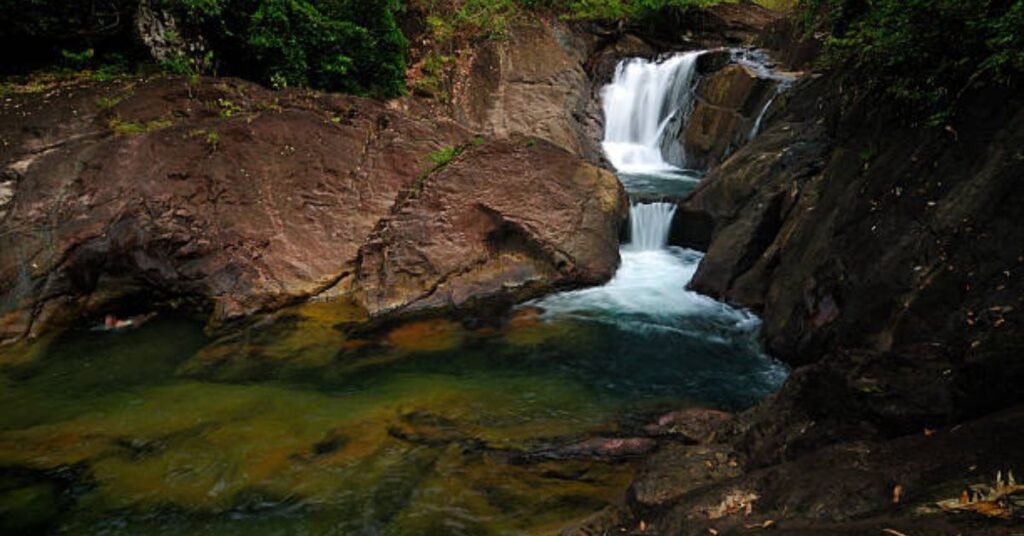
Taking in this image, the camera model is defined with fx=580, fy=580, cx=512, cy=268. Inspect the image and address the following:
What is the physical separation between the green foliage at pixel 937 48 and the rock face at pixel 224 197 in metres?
Answer: 4.25

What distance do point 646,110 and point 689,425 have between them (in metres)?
11.8

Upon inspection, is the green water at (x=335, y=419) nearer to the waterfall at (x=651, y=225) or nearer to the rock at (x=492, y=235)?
the rock at (x=492, y=235)

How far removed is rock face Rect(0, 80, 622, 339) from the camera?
7.09 m

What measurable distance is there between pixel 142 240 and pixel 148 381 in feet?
7.43

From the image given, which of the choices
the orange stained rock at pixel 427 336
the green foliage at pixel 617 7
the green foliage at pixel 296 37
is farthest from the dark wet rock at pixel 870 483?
the green foliage at pixel 617 7

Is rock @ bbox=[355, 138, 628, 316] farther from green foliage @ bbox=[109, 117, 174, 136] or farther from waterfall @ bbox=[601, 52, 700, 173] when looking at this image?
waterfall @ bbox=[601, 52, 700, 173]

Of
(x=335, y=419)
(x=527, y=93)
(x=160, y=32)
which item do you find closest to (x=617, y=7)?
(x=527, y=93)

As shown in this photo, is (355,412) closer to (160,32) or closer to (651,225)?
(651,225)

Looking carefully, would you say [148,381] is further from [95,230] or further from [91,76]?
[91,76]

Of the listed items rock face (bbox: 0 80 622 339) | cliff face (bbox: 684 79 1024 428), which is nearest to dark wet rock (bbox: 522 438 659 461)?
cliff face (bbox: 684 79 1024 428)

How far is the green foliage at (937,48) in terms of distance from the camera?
3938 mm

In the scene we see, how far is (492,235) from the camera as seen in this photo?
8320 mm

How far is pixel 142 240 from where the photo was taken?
7309 mm

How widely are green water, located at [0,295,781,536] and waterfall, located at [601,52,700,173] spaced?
798 centimetres
